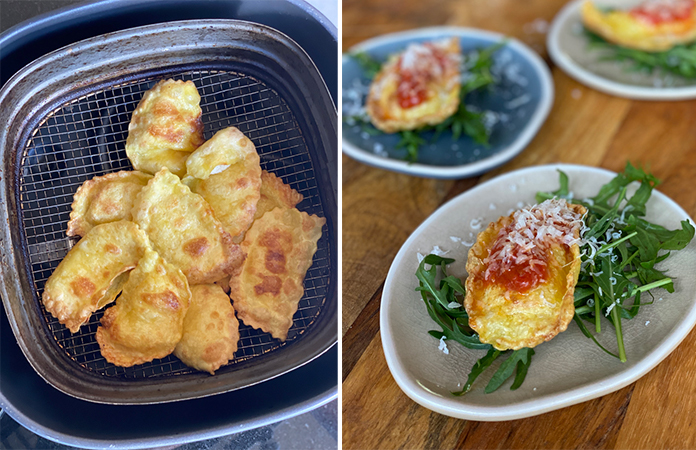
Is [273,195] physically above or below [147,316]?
above

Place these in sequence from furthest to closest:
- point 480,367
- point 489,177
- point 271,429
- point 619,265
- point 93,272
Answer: point 489,177
point 619,265
point 480,367
point 271,429
point 93,272

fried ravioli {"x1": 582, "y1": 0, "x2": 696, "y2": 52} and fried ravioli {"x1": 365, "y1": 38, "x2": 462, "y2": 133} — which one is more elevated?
fried ravioli {"x1": 582, "y1": 0, "x2": 696, "y2": 52}

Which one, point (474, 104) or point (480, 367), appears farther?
point (474, 104)

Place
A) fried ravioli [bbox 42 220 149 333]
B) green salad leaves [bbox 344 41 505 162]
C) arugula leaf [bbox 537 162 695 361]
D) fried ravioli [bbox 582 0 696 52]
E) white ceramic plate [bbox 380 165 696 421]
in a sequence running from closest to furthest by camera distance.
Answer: fried ravioli [bbox 42 220 149 333]
white ceramic plate [bbox 380 165 696 421]
arugula leaf [bbox 537 162 695 361]
green salad leaves [bbox 344 41 505 162]
fried ravioli [bbox 582 0 696 52]

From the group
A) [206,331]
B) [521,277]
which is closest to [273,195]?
[206,331]

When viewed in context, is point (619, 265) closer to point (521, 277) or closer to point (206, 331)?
point (521, 277)

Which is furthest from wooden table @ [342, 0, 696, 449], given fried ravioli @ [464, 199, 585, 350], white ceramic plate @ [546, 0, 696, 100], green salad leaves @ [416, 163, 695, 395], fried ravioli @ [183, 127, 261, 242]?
fried ravioli @ [183, 127, 261, 242]

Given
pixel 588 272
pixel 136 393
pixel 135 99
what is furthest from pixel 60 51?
pixel 588 272

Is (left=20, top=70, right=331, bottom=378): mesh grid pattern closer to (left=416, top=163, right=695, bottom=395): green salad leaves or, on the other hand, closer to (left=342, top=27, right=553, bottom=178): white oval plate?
(left=416, top=163, right=695, bottom=395): green salad leaves
